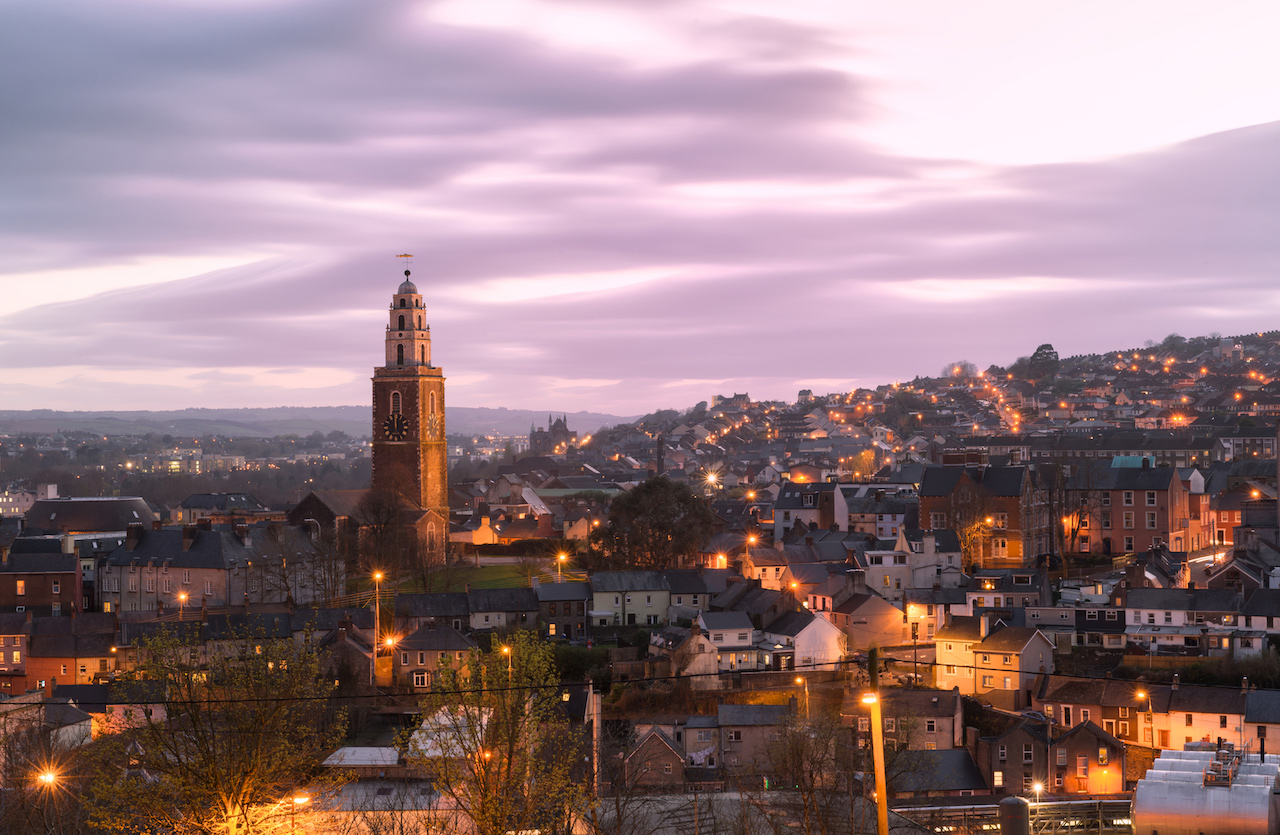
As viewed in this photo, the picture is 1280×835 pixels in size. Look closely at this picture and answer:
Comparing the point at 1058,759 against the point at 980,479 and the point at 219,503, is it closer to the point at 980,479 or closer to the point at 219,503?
the point at 980,479

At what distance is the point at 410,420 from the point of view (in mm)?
75000

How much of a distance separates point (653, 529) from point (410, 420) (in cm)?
1728

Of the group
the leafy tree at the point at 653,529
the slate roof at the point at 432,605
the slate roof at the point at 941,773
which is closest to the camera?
the slate roof at the point at 941,773

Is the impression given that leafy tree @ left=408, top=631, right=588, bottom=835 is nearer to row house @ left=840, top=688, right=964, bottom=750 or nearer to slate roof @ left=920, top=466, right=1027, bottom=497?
row house @ left=840, top=688, right=964, bottom=750

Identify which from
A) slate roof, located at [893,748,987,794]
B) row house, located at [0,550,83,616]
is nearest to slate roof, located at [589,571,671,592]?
slate roof, located at [893,748,987,794]

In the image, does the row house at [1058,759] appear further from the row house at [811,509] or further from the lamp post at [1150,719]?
the row house at [811,509]

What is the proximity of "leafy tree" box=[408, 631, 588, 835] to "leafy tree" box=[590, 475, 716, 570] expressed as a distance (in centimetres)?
3449

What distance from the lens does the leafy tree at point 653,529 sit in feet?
217

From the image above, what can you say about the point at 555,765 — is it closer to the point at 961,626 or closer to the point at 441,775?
the point at 441,775

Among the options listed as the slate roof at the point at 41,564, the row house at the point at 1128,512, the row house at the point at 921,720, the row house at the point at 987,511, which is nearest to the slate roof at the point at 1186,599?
the row house at the point at 921,720

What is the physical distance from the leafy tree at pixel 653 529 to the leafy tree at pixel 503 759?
3449 cm

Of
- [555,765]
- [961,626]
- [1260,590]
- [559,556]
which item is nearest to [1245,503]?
[1260,590]

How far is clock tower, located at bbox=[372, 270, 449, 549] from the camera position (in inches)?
2916

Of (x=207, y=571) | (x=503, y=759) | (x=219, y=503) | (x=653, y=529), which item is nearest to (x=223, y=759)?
(x=503, y=759)
